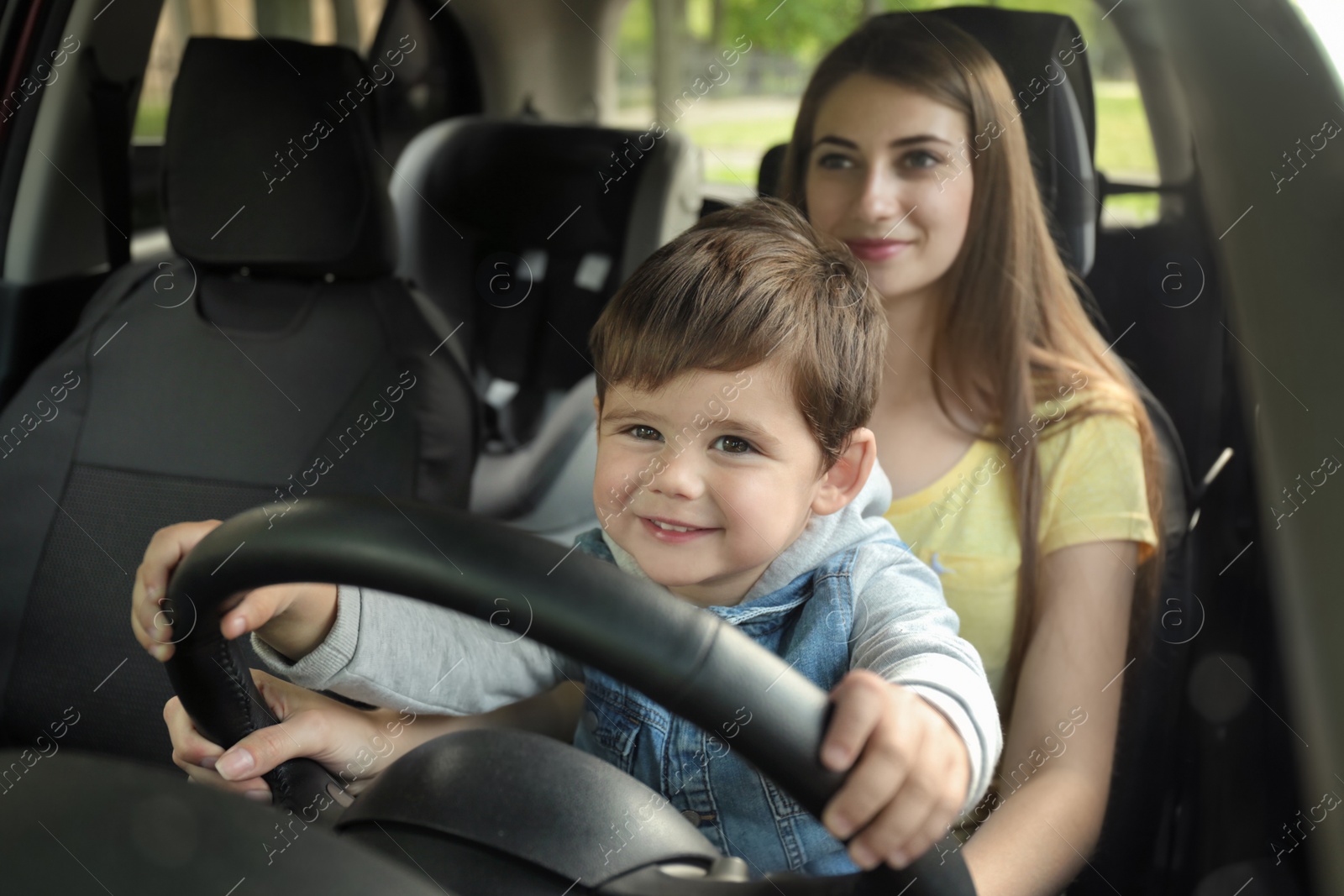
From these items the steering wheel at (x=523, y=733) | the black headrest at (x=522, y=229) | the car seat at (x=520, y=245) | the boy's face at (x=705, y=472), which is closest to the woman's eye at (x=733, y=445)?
the boy's face at (x=705, y=472)

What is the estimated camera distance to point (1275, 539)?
79 cm

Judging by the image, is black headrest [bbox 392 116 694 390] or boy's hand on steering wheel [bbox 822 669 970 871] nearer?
boy's hand on steering wheel [bbox 822 669 970 871]

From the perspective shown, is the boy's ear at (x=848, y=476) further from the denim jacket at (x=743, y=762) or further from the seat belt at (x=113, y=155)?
the seat belt at (x=113, y=155)

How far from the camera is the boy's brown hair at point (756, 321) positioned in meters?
0.81

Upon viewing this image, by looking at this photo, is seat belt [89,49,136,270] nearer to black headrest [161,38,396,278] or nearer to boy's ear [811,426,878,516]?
black headrest [161,38,396,278]

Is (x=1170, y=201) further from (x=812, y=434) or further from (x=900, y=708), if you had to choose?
(x=900, y=708)

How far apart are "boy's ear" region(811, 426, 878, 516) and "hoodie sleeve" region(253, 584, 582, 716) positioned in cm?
23

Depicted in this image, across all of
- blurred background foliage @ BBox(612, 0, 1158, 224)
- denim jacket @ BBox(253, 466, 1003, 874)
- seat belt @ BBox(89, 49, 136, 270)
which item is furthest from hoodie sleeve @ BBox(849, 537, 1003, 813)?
seat belt @ BBox(89, 49, 136, 270)

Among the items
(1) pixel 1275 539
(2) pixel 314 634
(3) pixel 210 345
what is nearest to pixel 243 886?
(2) pixel 314 634

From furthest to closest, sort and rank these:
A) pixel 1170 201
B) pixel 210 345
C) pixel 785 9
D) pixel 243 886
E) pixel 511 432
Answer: pixel 511 432
pixel 210 345
pixel 785 9
pixel 1170 201
pixel 243 886

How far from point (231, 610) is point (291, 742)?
165 millimetres

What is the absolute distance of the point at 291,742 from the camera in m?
0.78

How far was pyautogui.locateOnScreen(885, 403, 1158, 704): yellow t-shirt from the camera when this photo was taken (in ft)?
3.50

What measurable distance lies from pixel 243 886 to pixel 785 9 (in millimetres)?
1058
